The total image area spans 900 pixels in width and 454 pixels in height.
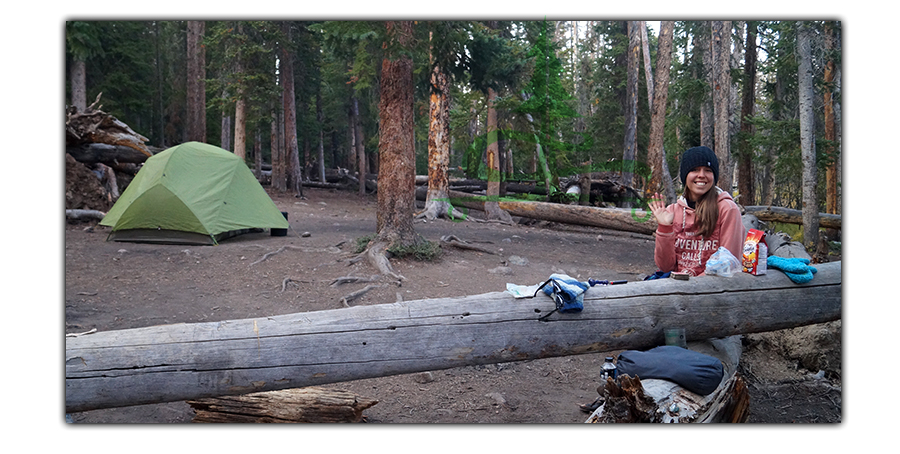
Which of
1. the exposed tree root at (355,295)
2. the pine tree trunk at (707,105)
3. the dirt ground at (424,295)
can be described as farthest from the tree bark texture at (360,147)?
the exposed tree root at (355,295)

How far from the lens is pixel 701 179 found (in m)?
3.65

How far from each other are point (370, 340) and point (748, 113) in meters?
13.8

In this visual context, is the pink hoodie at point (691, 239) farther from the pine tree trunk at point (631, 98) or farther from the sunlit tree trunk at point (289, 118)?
the sunlit tree trunk at point (289, 118)

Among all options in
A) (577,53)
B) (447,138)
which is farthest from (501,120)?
(577,53)

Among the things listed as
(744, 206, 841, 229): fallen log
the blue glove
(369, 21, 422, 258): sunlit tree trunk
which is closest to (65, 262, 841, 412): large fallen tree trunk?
the blue glove

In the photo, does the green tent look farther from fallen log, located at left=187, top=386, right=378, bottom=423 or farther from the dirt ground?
fallen log, located at left=187, top=386, right=378, bottom=423

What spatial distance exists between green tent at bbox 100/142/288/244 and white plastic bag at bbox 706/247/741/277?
804cm

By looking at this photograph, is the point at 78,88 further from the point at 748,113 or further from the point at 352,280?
the point at 748,113

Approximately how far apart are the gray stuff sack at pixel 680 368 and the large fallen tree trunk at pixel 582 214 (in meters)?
8.38

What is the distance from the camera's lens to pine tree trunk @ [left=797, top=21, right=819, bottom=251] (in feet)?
24.0

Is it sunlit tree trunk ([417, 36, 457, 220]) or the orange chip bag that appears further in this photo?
sunlit tree trunk ([417, 36, 457, 220])

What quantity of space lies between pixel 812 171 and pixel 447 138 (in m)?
8.62

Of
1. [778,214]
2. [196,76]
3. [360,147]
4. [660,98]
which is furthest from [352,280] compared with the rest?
[360,147]

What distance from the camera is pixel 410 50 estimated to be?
689cm
